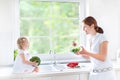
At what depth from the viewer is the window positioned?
10.1ft

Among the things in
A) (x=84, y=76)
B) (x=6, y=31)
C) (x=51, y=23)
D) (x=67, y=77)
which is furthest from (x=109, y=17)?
(x=6, y=31)

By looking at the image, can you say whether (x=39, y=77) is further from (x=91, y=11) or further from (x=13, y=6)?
(x=91, y=11)

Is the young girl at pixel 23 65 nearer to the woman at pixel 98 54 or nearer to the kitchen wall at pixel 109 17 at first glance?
the woman at pixel 98 54

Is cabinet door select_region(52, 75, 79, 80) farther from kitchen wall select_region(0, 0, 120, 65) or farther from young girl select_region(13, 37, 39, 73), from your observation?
kitchen wall select_region(0, 0, 120, 65)

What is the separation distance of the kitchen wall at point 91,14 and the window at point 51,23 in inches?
6.9

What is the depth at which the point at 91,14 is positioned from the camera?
10.3 feet

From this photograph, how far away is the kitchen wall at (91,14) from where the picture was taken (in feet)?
9.12

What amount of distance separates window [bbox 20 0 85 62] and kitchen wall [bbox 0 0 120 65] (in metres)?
0.18

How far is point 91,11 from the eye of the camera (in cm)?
313

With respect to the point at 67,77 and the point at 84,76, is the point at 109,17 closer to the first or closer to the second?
the point at 84,76

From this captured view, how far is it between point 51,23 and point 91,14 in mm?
589

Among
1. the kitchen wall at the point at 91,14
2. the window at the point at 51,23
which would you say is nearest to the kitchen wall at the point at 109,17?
the kitchen wall at the point at 91,14

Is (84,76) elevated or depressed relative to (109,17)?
depressed

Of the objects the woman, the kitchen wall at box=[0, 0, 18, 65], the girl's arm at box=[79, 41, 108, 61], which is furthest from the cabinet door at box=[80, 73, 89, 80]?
the kitchen wall at box=[0, 0, 18, 65]
